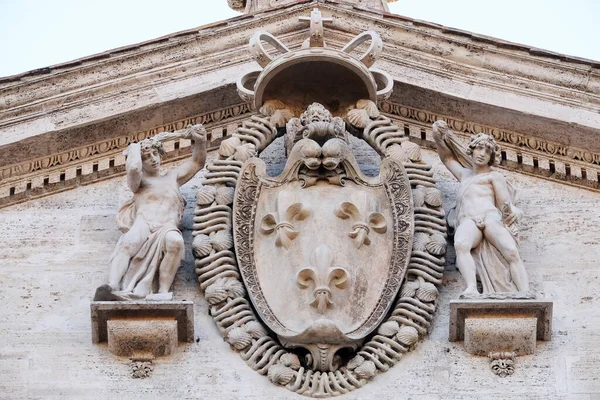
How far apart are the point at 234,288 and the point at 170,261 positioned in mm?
492

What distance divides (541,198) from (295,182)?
196cm

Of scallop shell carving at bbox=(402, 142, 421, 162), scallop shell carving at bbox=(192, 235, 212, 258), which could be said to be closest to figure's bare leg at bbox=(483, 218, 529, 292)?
scallop shell carving at bbox=(402, 142, 421, 162)

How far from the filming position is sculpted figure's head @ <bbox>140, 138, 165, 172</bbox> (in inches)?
631

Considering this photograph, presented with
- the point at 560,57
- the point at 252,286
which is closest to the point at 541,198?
the point at 560,57

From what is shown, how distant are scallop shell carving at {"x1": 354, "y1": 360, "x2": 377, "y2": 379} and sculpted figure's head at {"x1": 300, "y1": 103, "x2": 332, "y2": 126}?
2.16 m

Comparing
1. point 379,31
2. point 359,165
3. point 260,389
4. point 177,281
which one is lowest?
point 260,389

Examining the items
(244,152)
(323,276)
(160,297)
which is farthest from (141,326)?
(244,152)

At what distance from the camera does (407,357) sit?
15234mm

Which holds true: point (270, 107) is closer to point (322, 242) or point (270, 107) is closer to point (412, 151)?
point (412, 151)

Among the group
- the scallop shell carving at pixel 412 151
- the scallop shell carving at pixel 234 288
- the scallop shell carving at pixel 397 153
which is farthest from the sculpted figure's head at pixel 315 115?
the scallop shell carving at pixel 234 288

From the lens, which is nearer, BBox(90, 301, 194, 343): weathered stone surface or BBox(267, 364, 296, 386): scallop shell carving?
BBox(267, 364, 296, 386): scallop shell carving

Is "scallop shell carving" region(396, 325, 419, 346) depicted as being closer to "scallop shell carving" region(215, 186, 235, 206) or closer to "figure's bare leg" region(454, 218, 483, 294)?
"figure's bare leg" region(454, 218, 483, 294)

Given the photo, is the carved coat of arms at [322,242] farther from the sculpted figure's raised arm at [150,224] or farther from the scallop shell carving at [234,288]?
the sculpted figure's raised arm at [150,224]

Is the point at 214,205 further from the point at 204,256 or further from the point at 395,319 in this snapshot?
the point at 395,319
